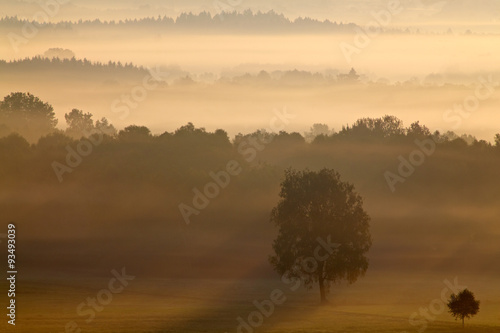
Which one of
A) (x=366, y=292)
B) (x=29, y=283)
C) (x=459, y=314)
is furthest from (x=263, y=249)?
(x=459, y=314)

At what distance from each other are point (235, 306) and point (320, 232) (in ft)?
56.5

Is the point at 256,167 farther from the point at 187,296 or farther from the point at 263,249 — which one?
the point at 187,296

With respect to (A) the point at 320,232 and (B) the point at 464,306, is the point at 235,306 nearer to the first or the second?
(A) the point at 320,232

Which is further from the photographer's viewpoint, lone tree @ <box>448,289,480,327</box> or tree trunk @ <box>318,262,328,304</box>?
tree trunk @ <box>318,262,328,304</box>

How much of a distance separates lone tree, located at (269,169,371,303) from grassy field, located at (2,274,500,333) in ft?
11.3

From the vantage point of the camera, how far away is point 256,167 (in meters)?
188

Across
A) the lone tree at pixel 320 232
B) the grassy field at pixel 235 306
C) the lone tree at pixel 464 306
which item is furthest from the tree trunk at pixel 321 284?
the lone tree at pixel 464 306

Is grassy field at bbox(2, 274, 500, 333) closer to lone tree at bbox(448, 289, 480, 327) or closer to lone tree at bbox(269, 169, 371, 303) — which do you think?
lone tree at bbox(448, 289, 480, 327)

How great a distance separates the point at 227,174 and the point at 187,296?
79585 millimetres

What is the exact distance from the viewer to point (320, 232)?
4186 inches

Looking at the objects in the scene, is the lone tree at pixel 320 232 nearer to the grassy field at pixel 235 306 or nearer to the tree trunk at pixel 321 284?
the tree trunk at pixel 321 284

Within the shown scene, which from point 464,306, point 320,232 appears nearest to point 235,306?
point 320,232

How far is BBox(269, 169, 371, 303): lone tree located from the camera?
342ft

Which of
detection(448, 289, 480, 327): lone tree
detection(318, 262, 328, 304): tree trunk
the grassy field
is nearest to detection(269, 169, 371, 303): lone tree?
detection(318, 262, 328, 304): tree trunk
